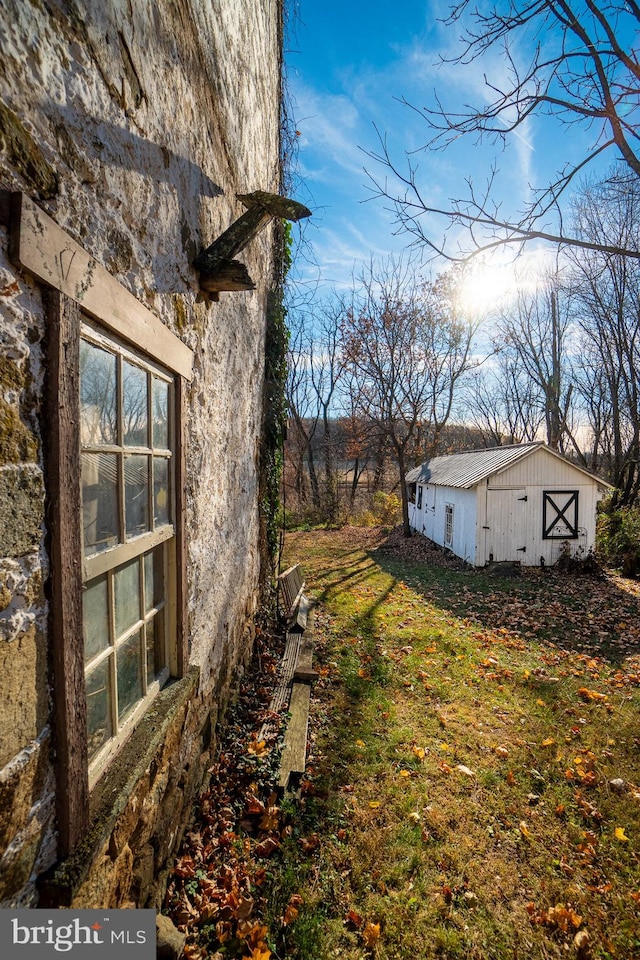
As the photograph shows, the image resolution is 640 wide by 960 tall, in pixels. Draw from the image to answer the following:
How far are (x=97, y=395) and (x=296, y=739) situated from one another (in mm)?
3220

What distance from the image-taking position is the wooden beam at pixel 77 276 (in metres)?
1.10

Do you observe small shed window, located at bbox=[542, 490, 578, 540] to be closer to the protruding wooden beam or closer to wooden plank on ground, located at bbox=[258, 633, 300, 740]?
wooden plank on ground, located at bbox=[258, 633, 300, 740]

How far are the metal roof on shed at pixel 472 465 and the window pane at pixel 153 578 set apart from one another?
1044 cm

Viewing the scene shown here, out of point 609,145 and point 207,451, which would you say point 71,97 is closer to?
point 207,451

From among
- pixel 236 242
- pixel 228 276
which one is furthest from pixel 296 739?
pixel 236 242

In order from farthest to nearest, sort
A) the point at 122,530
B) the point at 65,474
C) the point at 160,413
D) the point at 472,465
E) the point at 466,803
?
the point at 472,465, the point at 466,803, the point at 160,413, the point at 122,530, the point at 65,474

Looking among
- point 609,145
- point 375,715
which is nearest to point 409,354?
point 609,145

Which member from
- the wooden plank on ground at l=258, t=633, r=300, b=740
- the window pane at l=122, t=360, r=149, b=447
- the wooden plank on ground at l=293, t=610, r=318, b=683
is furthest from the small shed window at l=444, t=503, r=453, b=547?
the window pane at l=122, t=360, r=149, b=447

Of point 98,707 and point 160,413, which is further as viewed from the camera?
point 160,413

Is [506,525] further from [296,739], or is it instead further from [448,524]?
[296,739]

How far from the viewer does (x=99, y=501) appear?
1.70 m

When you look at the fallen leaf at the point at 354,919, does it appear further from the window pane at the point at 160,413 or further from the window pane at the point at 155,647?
the window pane at the point at 160,413

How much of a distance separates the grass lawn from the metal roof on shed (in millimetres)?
5620

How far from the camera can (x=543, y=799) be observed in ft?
11.0
